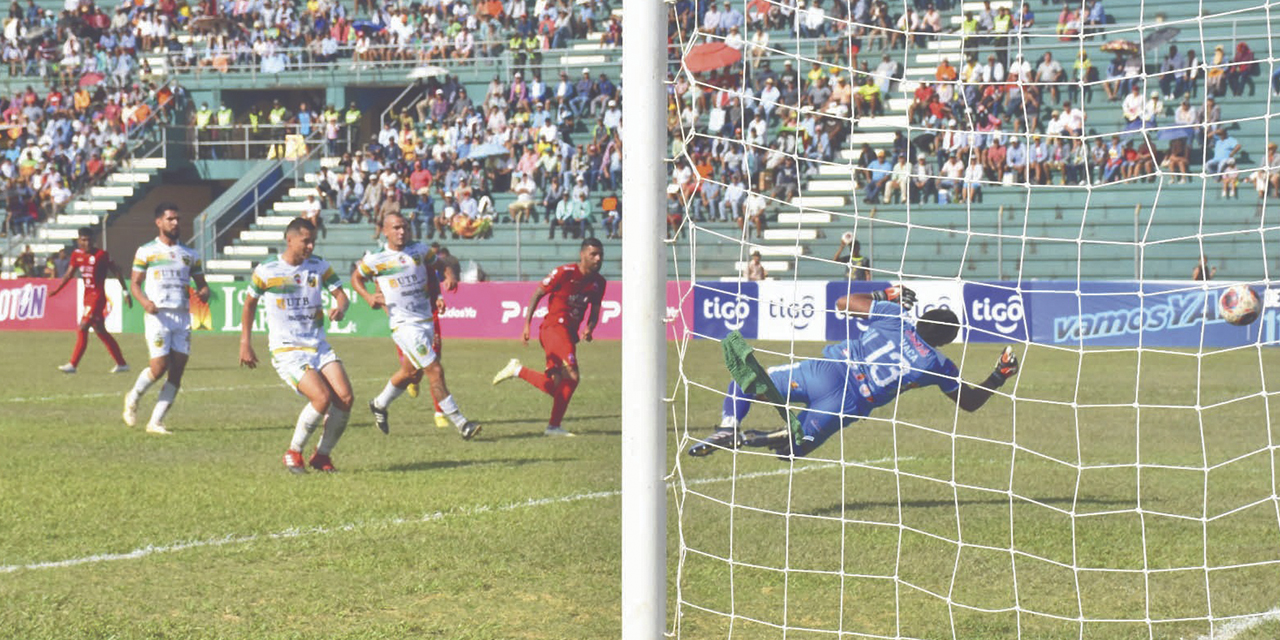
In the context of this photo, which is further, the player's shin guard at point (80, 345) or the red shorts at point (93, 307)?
the player's shin guard at point (80, 345)

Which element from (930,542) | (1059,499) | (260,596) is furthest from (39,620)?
(1059,499)

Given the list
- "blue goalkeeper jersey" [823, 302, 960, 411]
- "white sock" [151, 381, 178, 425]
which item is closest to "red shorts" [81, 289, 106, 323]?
"white sock" [151, 381, 178, 425]

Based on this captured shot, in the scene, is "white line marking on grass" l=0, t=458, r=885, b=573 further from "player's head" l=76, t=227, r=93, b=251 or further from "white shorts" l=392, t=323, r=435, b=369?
"player's head" l=76, t=227, r=93, b=251

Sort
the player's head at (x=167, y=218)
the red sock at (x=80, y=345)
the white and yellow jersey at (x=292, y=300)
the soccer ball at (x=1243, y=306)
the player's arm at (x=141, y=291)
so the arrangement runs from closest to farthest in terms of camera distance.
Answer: the white and yellow jersey at (x=292, y=300)
the soccer ball at (x=1243, y=306)
the player's arm at (x=141, y=291)
the player's head at (x=167, y=218)
the red sock at (x=80, y=345)

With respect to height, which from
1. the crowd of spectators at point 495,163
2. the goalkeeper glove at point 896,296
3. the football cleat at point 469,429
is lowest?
the football cleat at point 469,429

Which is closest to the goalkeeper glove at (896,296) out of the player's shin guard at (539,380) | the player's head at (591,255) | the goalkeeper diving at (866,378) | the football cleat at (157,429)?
the goalkeeper diving at (866,378)

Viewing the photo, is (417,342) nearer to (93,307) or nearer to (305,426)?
(305,426)

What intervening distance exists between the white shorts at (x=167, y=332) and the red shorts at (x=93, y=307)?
6.28 m

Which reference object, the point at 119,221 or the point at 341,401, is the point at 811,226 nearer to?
the point at 341,401

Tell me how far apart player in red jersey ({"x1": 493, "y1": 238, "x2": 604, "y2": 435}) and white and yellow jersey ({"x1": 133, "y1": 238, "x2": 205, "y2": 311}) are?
334 cm

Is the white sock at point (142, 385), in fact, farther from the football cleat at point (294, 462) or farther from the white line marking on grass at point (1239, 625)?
the white line marking on grass at point (1239, 625)

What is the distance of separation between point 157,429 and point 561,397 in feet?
11.9

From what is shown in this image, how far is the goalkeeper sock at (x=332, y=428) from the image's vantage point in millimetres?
10539

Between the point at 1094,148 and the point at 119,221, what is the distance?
83.9 feet
